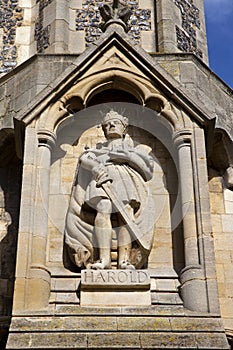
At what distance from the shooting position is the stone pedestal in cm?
748

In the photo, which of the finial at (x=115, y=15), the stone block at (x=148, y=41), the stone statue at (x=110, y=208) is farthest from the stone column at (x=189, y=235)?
the stone block at (x=148, y=41)

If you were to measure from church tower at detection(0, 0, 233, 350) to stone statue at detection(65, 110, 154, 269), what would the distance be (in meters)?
0.01

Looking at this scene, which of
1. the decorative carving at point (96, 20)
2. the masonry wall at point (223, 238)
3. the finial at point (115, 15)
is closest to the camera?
the masonry wall at point (223, 238)

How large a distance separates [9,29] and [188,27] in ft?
9.55

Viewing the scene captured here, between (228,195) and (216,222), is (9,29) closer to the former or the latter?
(228,195)

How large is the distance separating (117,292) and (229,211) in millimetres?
2428

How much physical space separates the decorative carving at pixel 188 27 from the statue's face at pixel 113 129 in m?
2.96

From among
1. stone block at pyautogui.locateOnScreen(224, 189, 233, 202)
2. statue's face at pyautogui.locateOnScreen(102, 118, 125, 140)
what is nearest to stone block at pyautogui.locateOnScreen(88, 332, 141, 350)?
statue's face at pyautogui.locateOnScreen(102, 118, 125, 140)

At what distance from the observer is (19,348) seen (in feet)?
22.2

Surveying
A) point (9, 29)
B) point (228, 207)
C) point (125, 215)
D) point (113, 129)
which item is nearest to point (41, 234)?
point (125, 215)

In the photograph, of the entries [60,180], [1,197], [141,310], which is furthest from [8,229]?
[141,310]

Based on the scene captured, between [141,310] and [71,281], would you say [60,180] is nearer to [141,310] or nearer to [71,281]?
[71,281]

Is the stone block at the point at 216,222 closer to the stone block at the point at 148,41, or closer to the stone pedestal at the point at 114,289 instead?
the stone pedestal at the point at 114,289

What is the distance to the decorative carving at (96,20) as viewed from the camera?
11414 mm
